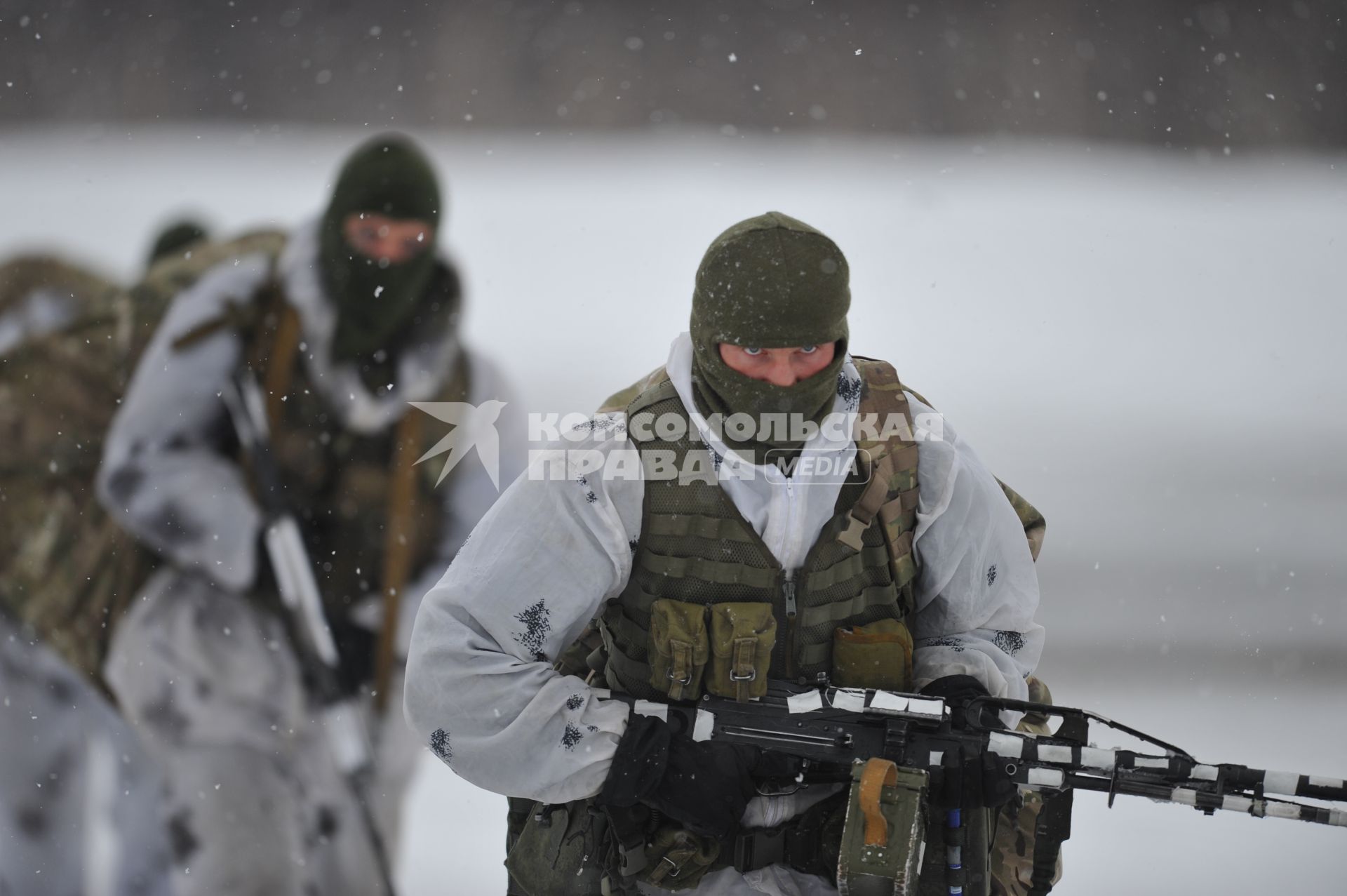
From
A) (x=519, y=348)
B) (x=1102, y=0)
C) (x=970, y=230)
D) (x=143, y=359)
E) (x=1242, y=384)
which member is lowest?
(x=143, y=359)

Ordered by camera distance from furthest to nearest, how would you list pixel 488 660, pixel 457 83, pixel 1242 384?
pixel 1242 384 < pixel 457 83 < pixel 488 660

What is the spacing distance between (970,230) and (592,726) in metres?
4.74

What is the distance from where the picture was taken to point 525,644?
6.29 feet

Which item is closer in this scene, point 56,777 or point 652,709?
point 652,709

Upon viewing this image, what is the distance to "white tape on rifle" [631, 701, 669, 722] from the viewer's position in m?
1.95

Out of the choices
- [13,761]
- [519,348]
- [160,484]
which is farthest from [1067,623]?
[13,761]

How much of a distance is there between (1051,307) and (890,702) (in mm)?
4379

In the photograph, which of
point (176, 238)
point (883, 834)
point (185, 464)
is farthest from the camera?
point (176, 238)

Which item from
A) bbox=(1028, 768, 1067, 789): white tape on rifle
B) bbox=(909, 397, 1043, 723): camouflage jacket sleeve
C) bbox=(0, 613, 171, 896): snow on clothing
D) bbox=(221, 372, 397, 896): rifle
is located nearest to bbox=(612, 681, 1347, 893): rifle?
bbox=(1028, 768, 1067, 789): white tape on rifle

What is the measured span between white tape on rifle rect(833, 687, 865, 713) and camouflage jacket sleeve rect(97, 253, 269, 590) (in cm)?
237

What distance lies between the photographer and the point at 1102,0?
611cm

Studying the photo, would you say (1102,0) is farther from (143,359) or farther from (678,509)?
(678,509)

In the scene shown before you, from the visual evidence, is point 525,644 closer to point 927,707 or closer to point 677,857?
point 677,857

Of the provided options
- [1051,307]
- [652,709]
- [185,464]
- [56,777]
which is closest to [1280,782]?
[652,709]
